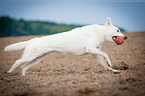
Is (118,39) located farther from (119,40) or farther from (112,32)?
(112,32)

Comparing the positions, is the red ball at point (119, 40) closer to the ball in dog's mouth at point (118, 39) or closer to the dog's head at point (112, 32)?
the ball in dog's mouth at point (118, 39)

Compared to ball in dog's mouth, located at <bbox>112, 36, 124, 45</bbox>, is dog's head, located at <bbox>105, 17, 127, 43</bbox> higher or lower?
higher

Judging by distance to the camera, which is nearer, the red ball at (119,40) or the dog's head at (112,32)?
the red ball at (119,40)

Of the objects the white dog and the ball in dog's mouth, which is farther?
the ball in dog's mouth

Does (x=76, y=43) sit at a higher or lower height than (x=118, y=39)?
lower

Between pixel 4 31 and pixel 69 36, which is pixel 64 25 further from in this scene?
pixel 69 36

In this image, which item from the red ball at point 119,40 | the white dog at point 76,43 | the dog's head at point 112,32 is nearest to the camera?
the white dog at point 76,43

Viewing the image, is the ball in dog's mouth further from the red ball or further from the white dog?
the white dog

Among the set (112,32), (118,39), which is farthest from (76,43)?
(118,39)

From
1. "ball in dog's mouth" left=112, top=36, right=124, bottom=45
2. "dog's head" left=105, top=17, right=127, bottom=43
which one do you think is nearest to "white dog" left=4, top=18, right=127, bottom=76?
"dog's head" left=105, top=17, right=127, bottom=43

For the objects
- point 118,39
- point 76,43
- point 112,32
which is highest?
point 112,32

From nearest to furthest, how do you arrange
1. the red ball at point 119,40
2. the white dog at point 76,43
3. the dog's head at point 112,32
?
the white dog at point 76,43
the red ball at point 119,40
the dog's head at point 112,32

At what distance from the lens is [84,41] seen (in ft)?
18.4

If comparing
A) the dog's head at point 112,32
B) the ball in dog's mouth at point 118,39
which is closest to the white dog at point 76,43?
the dog's head at point 112,32
